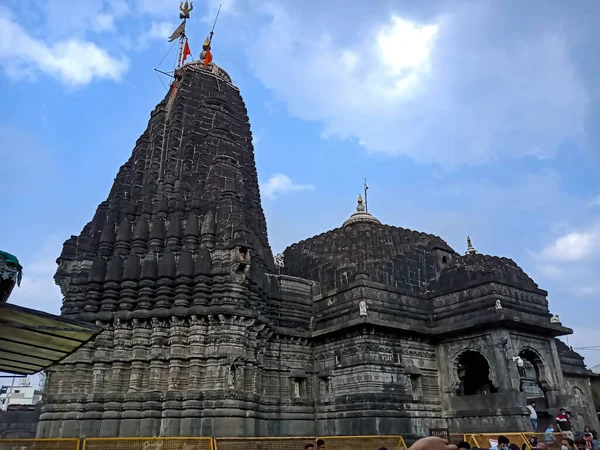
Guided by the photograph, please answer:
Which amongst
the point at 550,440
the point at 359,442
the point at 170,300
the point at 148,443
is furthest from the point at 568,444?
the point at 170,300

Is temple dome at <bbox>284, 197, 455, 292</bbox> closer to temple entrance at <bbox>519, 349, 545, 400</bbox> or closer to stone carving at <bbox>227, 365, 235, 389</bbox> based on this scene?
stone carving at <bbox>227, 365, 235, 389</bbox>

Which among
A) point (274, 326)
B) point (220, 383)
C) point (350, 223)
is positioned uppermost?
point (350, 223)

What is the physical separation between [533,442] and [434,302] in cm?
926

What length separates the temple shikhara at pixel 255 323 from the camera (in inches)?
672

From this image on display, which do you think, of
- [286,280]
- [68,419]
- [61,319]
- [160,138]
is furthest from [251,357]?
[160,138]

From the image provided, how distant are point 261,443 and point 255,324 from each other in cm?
626

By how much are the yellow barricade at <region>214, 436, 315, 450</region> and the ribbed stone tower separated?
12.7 feet

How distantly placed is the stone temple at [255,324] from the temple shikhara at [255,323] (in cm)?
6

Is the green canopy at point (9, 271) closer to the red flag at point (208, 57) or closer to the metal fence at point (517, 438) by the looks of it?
the metal fence at point (517, 438)

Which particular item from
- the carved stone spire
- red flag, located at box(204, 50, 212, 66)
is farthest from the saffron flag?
the carved stone spire

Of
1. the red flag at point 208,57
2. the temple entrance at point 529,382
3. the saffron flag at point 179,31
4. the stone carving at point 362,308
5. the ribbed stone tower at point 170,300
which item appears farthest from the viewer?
the saffron flag at point 179,31

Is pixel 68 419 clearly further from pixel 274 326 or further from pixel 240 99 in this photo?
pixel 240 99

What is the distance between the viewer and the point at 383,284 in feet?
68.6

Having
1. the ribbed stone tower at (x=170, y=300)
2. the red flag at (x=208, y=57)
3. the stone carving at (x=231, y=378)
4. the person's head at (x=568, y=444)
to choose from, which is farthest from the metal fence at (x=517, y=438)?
the red flag at (x=208, y=57)
